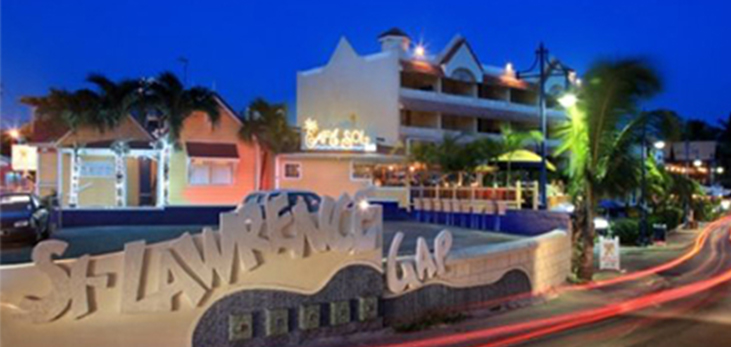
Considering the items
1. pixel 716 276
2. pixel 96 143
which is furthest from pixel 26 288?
pixel 96 143

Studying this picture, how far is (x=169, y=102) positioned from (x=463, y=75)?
23313 mm

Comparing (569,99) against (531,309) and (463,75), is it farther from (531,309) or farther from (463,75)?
(463,75)

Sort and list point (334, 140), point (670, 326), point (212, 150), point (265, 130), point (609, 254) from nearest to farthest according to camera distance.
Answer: point (670, 326)
point (609, 254)
point (212, 150)
point (265, 130)
point (334, 140)

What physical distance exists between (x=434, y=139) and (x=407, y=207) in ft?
37.8

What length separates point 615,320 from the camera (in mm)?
10992

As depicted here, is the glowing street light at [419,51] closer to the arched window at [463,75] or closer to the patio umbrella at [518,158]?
the arched window at [463,75]

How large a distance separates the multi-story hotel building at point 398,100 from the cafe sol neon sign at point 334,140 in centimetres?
38

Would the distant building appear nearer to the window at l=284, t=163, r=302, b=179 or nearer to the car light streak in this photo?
the window at l=284, t=163, r=302, b=179

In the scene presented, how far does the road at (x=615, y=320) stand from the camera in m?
9.25

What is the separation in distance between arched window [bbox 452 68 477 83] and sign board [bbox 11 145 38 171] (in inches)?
1067

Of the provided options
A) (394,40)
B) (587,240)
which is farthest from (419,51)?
(587,240)

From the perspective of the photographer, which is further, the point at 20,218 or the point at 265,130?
the point at 265,130

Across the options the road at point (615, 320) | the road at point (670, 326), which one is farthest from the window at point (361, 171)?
the road at point (670, 326)

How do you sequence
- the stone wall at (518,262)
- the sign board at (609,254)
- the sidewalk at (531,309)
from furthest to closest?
1. the sign board at (609,254)
2. the stone wall at (518,262)
3. the sidewalk at (531,309)
